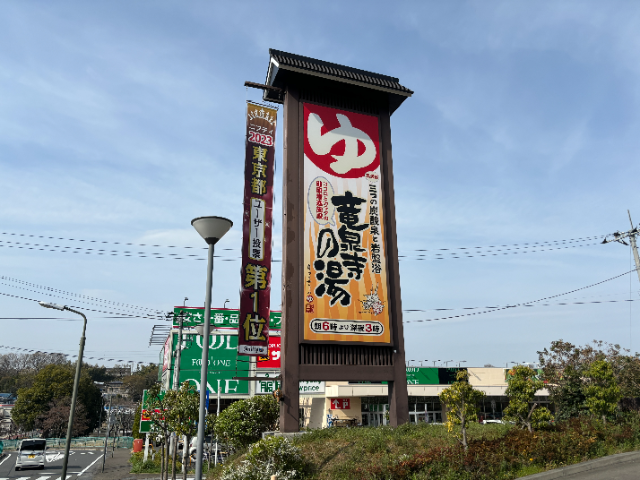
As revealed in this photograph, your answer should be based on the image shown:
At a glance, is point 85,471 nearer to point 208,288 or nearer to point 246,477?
point 246,477

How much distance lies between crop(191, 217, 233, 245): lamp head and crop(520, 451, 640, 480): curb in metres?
10.8

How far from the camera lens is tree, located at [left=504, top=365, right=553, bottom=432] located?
16.8 metres

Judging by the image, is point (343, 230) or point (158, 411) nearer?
point (343, 230)

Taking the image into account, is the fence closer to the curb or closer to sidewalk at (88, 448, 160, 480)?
sidewalk at (88, 448, 160, 480)

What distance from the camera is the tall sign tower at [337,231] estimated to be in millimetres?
17875

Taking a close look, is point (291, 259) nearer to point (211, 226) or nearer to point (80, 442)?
point (211, 226)

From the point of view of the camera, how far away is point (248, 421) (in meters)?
18.4

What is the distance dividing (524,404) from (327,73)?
15668mm

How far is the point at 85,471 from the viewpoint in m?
34.0

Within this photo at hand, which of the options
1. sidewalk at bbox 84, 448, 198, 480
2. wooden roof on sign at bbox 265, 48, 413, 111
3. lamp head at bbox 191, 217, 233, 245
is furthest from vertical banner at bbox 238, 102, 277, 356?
sidewalk at bbox 84, 448, 198, 480

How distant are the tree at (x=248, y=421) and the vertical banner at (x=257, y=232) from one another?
2.81 meters

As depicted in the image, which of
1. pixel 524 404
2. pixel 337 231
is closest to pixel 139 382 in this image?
pixel 337 231

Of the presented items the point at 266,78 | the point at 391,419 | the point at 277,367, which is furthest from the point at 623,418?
the point at 277,367

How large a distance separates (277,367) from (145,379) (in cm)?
7187
